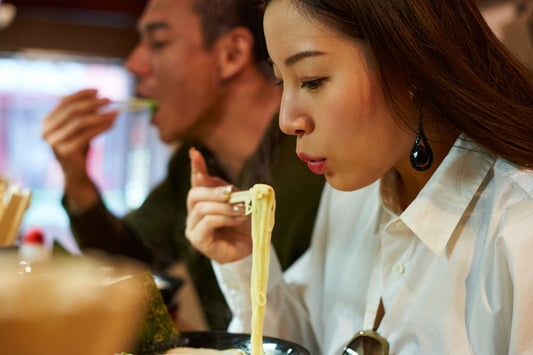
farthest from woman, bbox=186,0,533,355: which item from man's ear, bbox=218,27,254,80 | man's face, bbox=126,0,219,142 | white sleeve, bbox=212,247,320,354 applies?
man's face, bbox=126,0,219,142

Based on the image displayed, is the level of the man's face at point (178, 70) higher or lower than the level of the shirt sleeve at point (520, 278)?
higher

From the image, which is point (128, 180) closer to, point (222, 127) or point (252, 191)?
point (222, 127)

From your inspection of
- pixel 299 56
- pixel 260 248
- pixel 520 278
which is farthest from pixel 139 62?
pixel 520 278

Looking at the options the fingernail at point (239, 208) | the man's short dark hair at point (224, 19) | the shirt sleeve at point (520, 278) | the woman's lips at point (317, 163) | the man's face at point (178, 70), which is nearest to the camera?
the shirt sleeve at point (520, 278)

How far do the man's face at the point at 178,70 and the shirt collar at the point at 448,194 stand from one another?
0.87m

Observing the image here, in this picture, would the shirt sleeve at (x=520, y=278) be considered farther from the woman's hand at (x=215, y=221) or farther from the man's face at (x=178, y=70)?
the man's face at (x=178, y=70)

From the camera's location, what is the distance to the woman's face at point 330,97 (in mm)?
988

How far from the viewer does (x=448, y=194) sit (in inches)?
42.9

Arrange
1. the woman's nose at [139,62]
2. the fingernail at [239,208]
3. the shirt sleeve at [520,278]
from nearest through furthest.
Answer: the shirt sleeve at [520,278], the fingernail at [239,208], the woman's nose at [139,62]

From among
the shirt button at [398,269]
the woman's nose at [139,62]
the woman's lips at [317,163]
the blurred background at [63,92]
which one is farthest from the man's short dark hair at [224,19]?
the shirt button at [398,269]

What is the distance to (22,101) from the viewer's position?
2.06 meters

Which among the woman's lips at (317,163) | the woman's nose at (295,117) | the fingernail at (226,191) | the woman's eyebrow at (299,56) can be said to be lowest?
the fingernail at (226,191)

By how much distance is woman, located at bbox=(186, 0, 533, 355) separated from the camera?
96 centimetres

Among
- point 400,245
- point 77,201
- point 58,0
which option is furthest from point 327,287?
point 58,0
